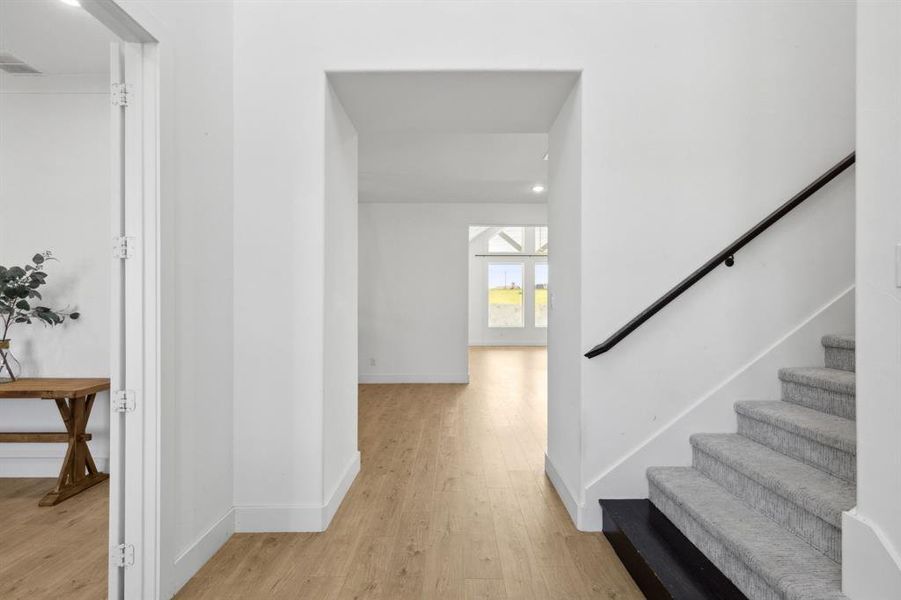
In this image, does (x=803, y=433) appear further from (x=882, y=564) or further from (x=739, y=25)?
(x=739, y=25)

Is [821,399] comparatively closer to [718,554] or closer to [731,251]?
[731,251]

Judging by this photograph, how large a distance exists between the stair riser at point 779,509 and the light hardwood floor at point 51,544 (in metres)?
2.61

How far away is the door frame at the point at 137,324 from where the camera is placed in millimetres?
1811

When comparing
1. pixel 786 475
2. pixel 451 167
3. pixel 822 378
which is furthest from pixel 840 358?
pixel 451 167

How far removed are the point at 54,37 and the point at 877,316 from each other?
161 inches

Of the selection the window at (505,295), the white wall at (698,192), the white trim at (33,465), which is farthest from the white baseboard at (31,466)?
the window at (505,295)

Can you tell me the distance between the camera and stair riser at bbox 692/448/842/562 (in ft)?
5.01

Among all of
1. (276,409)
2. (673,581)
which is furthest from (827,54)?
(276,409)

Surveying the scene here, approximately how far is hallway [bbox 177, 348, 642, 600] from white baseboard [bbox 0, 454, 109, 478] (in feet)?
6.08

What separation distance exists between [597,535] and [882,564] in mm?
1298

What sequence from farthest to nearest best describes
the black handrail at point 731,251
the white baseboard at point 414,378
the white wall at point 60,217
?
the white baseboard at point 414,378 < the white wall at point 60,217 < the black handrail at point 731,251

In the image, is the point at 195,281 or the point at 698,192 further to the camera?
the point at 698,192

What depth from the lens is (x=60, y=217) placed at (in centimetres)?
326

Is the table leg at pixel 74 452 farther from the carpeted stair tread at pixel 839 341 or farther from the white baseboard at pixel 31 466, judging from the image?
the carpeted stair tread at pixel 839 341
